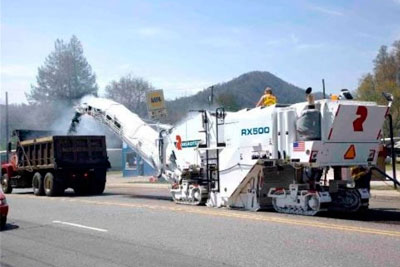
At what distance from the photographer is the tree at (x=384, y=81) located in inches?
2140

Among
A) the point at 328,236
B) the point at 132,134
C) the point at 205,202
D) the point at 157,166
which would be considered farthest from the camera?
the point at 132,134

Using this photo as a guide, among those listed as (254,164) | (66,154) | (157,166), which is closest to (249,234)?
(254,164)

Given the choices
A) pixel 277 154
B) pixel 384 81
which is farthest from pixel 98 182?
pixel 384 81

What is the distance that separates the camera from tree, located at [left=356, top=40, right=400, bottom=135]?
54.3 m

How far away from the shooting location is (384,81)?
6412cm

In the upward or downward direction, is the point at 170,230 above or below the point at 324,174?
below

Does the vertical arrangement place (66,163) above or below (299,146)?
below

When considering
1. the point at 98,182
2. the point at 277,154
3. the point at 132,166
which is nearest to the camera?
the point at 277,154

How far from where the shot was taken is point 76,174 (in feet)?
74.9

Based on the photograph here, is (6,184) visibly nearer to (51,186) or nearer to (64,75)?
(51,186)

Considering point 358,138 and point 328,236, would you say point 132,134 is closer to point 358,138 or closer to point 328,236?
point 358,138

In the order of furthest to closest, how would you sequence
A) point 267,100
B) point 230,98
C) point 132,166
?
point 132,166 < point 230,98 < point 267,100

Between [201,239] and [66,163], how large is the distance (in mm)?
13486

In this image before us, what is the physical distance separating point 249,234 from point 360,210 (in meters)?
4.34
